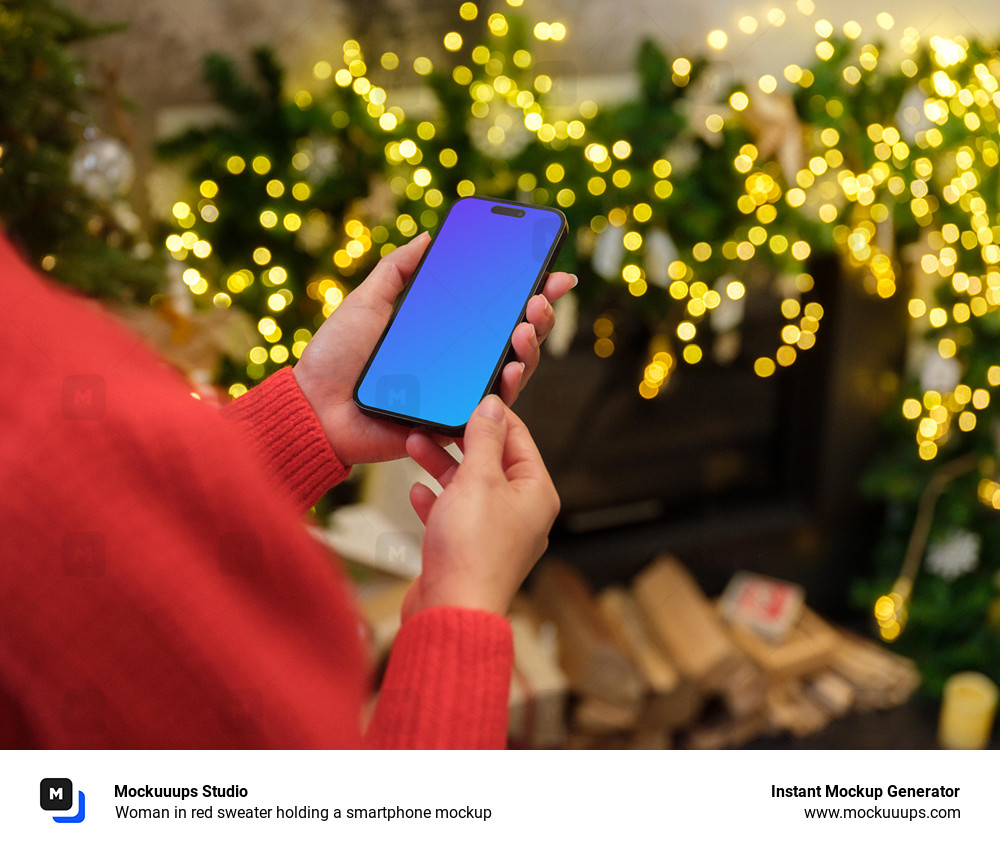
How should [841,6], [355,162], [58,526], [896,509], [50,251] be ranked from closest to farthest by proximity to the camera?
[58,526] < [50,251] < [355,162] < [841,6] < [896,509]

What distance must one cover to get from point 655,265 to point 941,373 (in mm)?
Result: 575

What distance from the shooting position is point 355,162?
0.89 m

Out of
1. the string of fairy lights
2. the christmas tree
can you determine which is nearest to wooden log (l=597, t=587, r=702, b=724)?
the string of fairy lights

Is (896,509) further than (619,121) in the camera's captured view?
Yes

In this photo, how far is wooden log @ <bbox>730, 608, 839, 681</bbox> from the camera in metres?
1.16

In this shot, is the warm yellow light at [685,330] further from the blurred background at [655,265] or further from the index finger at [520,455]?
the index finger at [520,455]

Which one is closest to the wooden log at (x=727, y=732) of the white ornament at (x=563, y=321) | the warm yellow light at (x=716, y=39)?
the white ornament at (x=563, y=321)

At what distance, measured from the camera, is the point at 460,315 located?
0.49 metres

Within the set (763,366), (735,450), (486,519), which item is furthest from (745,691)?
(486,519)

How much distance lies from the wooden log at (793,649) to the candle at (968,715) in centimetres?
19

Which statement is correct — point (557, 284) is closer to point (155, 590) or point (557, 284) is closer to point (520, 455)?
point (520, 455)

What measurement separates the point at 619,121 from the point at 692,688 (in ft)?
2.99
